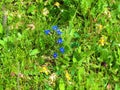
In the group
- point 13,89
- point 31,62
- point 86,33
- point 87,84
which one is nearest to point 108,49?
point 86,33

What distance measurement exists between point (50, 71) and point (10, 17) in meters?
0.83

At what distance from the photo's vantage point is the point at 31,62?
11.7ft

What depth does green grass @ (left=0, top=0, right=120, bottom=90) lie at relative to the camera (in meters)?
3.44

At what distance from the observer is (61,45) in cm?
364

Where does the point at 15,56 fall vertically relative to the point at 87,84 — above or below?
above

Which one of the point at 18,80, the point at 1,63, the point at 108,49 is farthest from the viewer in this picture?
the point at 108,49

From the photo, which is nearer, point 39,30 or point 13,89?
point 13,89

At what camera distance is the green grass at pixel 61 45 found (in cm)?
344

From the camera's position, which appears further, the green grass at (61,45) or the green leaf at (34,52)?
the green leaf at (34,52)

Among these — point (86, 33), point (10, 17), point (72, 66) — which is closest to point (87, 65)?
point (72, 66)

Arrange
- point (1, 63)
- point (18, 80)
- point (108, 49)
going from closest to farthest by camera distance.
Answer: point (18, 80), point (1, 63), point (108, 49)

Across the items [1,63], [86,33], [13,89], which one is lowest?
[13,89]

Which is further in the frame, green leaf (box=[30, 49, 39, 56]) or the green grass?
green leaf (box=[30, 49, 39, 56])

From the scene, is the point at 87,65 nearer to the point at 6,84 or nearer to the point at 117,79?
the point at 117,79
